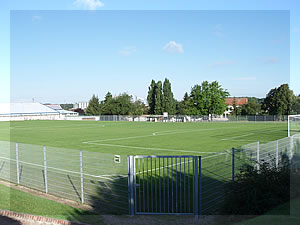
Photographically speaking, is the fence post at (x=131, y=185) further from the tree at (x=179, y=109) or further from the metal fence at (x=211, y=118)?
the tree at (x=179, y=109)

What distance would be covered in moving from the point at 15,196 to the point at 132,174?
163 inches

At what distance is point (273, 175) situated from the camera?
28.2 ft

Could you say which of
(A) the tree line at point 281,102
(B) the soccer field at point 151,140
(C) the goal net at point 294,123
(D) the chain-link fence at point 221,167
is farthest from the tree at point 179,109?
(D) the chain-link fence at point 221,167

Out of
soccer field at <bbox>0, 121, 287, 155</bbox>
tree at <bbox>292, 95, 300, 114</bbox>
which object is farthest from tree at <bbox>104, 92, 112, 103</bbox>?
soccer field at <bbox>0, 121, 287, 155</bbox>

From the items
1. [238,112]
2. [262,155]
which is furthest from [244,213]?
[238,112]

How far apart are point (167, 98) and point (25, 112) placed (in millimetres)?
42710

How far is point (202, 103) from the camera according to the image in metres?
92.1

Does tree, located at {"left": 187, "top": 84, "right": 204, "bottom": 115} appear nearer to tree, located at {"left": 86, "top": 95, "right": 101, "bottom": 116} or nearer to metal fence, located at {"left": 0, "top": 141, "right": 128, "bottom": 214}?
tree, located at {"left": 86, "top": 95, "right": 101, "bottom": 116}

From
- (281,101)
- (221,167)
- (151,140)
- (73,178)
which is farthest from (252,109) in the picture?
(221,167)

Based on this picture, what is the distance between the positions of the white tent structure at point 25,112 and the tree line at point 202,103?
17887mm

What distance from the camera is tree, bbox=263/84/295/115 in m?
80.4

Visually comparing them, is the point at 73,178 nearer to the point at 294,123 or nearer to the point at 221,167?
the point at 221,167

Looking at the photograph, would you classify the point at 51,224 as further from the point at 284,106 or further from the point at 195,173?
the point at 284,106

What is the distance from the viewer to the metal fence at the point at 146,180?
789cm
